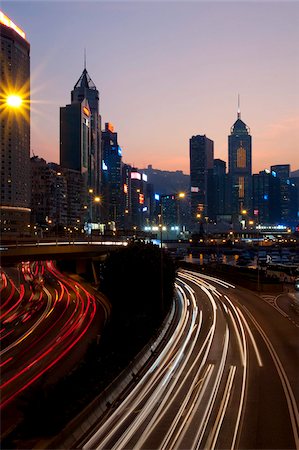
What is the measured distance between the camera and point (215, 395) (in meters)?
19.0

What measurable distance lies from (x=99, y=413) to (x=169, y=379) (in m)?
5.43

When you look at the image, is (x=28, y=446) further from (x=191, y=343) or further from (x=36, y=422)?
(x=191, y=343)

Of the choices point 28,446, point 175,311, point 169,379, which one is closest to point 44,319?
point 175,311

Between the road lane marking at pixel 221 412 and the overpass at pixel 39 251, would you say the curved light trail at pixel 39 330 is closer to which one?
the overpass at pixel 39 251

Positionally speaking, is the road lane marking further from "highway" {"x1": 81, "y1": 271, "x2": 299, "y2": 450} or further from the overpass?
the overpass

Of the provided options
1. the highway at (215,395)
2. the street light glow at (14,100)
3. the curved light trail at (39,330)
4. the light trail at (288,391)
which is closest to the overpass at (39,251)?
the curved light trail at (39,330)

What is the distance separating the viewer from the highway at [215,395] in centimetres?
1473

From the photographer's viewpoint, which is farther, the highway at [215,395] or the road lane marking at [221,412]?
the highway at [215,395]

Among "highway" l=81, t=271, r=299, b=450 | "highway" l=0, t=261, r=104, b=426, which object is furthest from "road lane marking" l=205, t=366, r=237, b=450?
"highway" l=0, t=261, r=104, b=426

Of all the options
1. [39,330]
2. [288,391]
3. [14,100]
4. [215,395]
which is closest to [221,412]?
[215,395]

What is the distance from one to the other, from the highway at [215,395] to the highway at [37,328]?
5817mm

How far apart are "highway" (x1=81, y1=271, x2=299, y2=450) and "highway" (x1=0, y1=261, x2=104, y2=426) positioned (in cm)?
582

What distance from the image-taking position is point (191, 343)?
29.1 m

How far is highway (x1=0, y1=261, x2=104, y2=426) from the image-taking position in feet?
80.9
